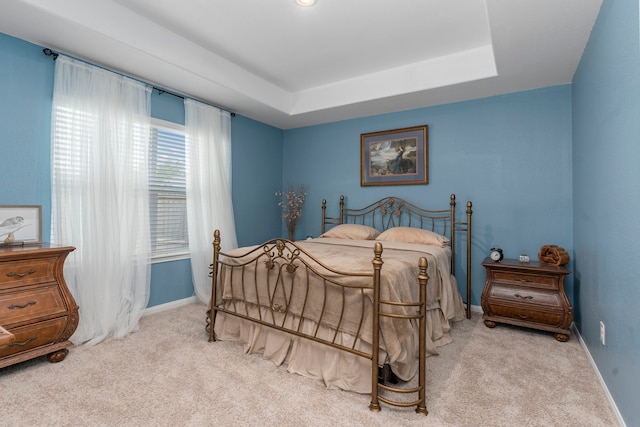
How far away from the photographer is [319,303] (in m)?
2.22

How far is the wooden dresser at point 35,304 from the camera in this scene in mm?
2137

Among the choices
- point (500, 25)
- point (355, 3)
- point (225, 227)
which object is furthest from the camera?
point (225, 227)

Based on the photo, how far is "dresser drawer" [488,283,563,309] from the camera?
9.27 ft

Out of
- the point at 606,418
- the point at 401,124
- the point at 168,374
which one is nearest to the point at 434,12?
the point at 401,124

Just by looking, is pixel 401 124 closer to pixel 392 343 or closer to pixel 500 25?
pixel 500 25

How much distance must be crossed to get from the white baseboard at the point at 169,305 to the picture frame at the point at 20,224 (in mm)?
1258

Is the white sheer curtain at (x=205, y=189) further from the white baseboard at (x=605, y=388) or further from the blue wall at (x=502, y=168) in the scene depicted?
the white baseboard at (x=605, y=388)

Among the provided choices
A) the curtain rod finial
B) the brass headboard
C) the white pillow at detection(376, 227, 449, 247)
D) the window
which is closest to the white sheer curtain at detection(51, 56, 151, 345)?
the curtain rod finial

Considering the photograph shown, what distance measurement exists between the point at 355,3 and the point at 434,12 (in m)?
0.66

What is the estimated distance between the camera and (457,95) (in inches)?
143

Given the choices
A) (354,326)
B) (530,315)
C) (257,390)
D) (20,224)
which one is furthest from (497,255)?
(20,224)

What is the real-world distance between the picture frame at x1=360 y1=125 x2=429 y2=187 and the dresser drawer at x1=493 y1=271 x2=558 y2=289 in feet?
4.68

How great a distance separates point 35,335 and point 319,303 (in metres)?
2.00

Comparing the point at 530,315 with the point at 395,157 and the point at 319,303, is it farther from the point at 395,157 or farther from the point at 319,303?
the point at 395,157
